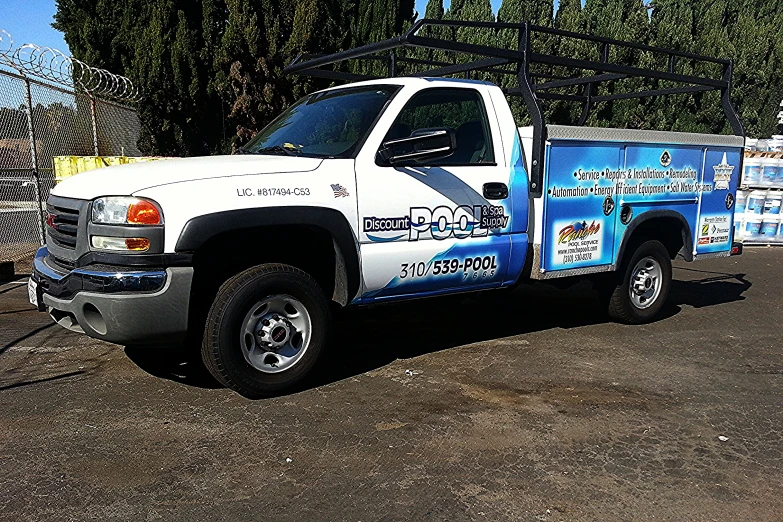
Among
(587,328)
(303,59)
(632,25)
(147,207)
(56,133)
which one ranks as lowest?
(587,328)

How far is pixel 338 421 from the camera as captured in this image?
3961mm

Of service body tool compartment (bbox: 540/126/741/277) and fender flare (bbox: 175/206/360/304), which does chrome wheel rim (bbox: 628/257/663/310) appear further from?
fender flare (bbox: 175/206/360/304)

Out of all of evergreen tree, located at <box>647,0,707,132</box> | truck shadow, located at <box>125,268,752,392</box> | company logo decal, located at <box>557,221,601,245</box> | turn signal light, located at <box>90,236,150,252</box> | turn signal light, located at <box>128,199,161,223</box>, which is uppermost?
evergreen tree, located at <box>647,0,707,132</box>

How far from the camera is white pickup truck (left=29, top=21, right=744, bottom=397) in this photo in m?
3.83

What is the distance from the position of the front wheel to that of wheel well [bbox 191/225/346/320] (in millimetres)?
2999

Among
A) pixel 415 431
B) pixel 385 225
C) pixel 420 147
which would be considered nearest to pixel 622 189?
pixel 420 147

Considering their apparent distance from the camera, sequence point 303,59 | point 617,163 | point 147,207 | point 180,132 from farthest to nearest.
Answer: point 180,132, point 303,59, point 617,163, point 147,207

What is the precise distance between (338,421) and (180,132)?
14264 millimetres

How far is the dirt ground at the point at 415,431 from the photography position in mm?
3059

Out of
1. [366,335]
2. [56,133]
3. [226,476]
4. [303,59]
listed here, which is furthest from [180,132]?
[226,476]

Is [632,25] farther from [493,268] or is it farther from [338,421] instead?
[338,421]

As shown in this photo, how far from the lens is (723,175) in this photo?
6.71 metres

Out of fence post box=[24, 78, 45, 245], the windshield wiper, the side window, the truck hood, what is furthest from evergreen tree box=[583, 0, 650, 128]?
the truck hood

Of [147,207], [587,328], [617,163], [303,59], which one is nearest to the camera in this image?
[147,207]
